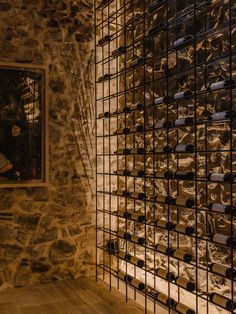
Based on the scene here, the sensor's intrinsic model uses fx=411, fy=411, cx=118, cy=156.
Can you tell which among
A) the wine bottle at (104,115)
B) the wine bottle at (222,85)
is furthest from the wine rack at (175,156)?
the wine bottle at (104,115)

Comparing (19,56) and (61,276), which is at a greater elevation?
(19,56)

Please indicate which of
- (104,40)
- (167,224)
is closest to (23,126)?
(104,40)

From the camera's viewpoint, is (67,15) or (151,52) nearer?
(151,52)

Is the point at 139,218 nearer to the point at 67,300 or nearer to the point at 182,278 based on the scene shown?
the point at 182,278

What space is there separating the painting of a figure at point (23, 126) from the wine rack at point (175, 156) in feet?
1.95

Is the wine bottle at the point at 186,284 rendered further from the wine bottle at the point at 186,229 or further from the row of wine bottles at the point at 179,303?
the wine bottle at the point at 186,229

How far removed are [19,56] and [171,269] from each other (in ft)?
7.68

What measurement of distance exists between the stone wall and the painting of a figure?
10 centimetres

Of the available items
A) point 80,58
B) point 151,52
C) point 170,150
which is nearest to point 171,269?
point 170,150

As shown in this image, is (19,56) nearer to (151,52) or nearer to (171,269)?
(151,52)

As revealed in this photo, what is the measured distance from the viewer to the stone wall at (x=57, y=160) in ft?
12.4

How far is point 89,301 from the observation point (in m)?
3.47

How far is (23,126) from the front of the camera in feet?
12.5

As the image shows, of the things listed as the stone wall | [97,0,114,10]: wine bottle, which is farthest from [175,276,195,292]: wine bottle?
[97,0,114,10]: wine bottle
